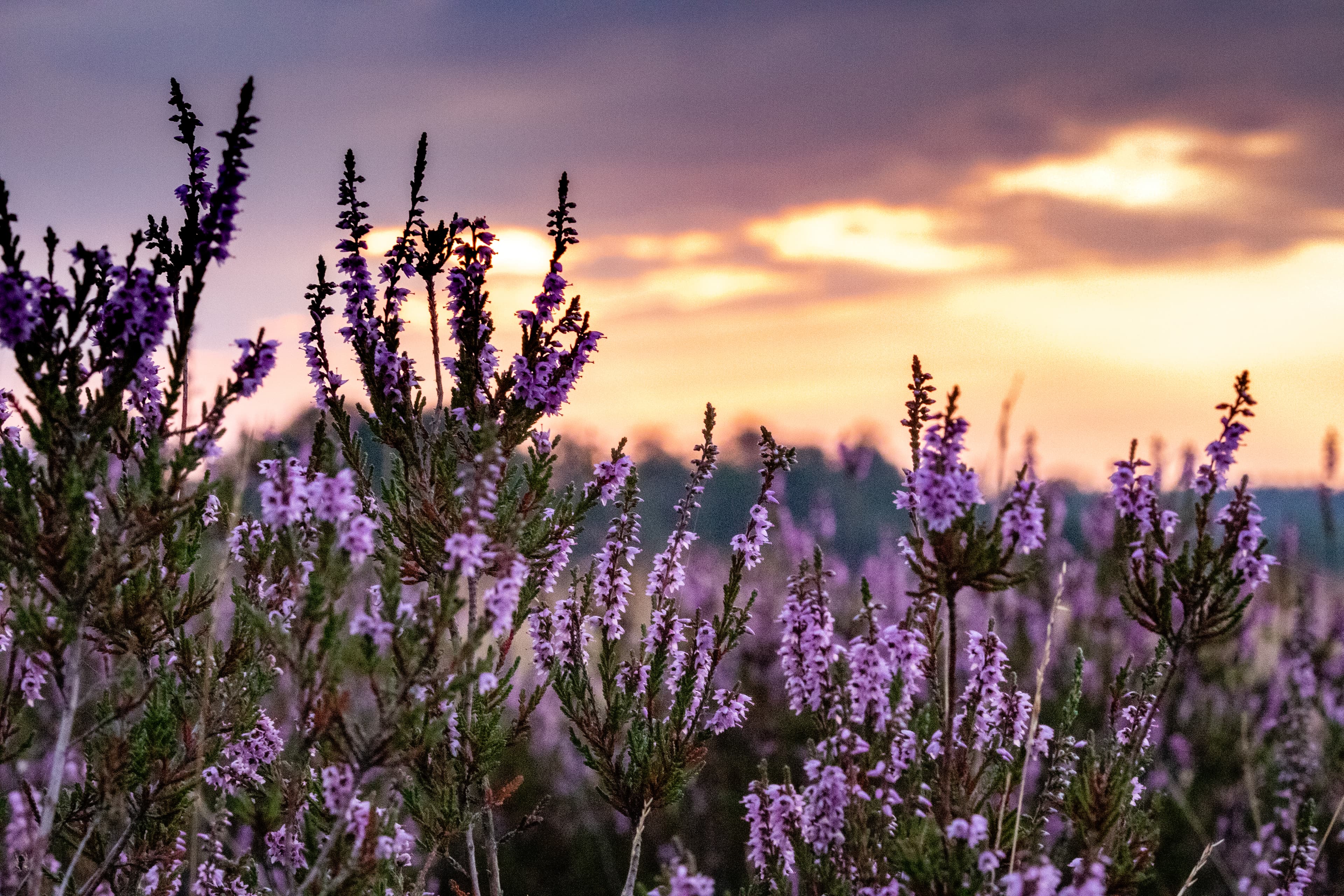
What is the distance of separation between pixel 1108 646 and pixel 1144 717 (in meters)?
10.2

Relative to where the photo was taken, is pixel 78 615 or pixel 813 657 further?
pixel 813 657

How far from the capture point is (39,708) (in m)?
11.3

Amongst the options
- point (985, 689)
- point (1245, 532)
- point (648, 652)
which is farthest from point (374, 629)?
point (1245, 532)

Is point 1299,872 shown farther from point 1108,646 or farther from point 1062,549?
point 1062,549

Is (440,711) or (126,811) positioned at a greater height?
(440,711)

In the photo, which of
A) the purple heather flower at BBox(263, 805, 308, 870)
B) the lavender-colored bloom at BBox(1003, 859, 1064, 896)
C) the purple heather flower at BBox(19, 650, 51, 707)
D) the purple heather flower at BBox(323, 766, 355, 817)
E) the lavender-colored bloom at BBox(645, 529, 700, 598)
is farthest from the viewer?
the lavender-colored bloom at BBox(645, 529, 700, 598)

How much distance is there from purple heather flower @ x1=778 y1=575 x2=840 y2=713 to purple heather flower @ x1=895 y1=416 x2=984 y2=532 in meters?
0.90

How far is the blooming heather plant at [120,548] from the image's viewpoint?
13.2 feet

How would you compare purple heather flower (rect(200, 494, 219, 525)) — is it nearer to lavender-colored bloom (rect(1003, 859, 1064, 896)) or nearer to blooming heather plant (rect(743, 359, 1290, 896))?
blooming heather plant (rect(743, 359, 1290, 896))

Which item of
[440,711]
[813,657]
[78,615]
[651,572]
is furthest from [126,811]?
[813,657]

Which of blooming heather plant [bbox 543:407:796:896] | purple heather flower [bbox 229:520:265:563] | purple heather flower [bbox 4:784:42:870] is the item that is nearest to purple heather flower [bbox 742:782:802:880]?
blooming heather plant [bbox 543:407:796:896]

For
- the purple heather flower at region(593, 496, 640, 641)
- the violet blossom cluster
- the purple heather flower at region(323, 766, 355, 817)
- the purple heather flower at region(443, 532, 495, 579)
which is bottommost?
the purple heather flower at region(323, 766, 355, 817)

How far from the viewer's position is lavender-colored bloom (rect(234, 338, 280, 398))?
14.3 ft

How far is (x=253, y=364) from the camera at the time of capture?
172 inches
